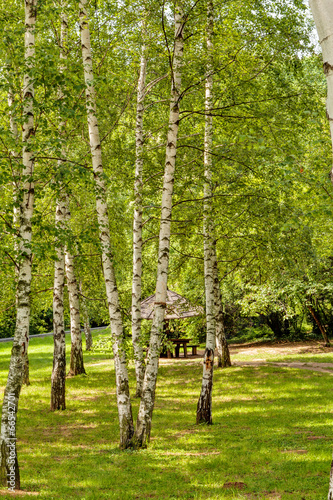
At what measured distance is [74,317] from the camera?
17688 mm

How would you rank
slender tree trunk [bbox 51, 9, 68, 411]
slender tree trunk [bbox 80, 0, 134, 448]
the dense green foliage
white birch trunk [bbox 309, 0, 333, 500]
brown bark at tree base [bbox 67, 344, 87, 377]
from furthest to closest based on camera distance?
brown bark at tree base [bbox 67, 344, 87, 377], slender tree trunk [bbox 51, 9, 68, 411], slender tree trunk [bbox 80, 0, 134, 448], the dense green foliage, white birch trunk [bbox 309, 0, 333, 500]

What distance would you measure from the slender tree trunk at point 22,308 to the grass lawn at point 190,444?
0.55 metres

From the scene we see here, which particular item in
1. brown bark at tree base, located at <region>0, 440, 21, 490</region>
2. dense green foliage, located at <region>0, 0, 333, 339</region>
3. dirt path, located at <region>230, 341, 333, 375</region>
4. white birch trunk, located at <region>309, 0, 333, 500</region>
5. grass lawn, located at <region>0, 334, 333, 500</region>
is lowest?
grass lawn, located at <region>0, 334, 333, 500</region>

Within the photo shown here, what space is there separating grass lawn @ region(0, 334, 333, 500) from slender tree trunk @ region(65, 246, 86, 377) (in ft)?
5.66

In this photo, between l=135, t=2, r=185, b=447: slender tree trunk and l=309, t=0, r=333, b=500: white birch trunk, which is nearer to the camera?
l=309, t=0, r=333, b=500: white birch trunk

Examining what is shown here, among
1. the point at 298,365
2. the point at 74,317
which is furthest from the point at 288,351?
Result: the point at 74,317

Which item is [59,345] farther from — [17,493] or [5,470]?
[17,493]

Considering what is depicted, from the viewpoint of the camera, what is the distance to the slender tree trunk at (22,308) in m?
6.54

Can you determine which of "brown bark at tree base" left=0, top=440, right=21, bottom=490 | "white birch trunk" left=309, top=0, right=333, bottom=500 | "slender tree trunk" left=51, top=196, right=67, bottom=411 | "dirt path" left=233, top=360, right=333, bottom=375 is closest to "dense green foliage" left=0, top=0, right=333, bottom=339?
"slender tree trunk" left=51, top=196, right=67, bottom=411

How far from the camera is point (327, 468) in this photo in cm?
754

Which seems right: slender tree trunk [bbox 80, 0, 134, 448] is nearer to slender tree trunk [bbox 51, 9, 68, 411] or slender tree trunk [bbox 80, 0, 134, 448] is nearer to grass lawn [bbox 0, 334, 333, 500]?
grass lawn [bbox 0, 334, 333, 500]

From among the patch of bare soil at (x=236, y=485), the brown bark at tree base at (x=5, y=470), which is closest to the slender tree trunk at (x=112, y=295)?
the patch of bare soil at (x=236, y=485)

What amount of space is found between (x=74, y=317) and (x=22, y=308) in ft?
36.6

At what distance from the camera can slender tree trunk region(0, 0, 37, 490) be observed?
654 cm
